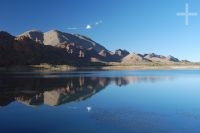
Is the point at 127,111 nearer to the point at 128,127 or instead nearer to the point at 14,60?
the point at 128,127

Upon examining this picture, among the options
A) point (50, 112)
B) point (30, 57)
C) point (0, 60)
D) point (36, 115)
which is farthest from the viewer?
point (30, 57)

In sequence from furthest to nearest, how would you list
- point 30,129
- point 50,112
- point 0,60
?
1. point 0,60
2. point 50,112
3. point 30,129

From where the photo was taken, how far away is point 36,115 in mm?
26016

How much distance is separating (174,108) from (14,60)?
130 meters

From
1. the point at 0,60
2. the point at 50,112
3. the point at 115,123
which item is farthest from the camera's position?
the point at 0,60

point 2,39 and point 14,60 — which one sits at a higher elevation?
point 2,39

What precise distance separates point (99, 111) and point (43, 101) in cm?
932

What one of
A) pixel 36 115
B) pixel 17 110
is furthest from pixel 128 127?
pixel 17 110

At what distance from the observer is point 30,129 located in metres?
20.6

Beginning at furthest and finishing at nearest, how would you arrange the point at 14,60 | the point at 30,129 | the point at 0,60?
the point at 14,60 < the point at 0,60 < the point at 30,129

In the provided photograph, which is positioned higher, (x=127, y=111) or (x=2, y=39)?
(x=2, y=39)

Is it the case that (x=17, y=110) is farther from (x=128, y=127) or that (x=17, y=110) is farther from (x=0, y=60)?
(x=0, y=60)

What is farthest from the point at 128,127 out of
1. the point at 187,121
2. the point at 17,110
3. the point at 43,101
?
the point at 43,101

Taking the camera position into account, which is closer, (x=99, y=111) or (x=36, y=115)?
(x=36, y=115)
